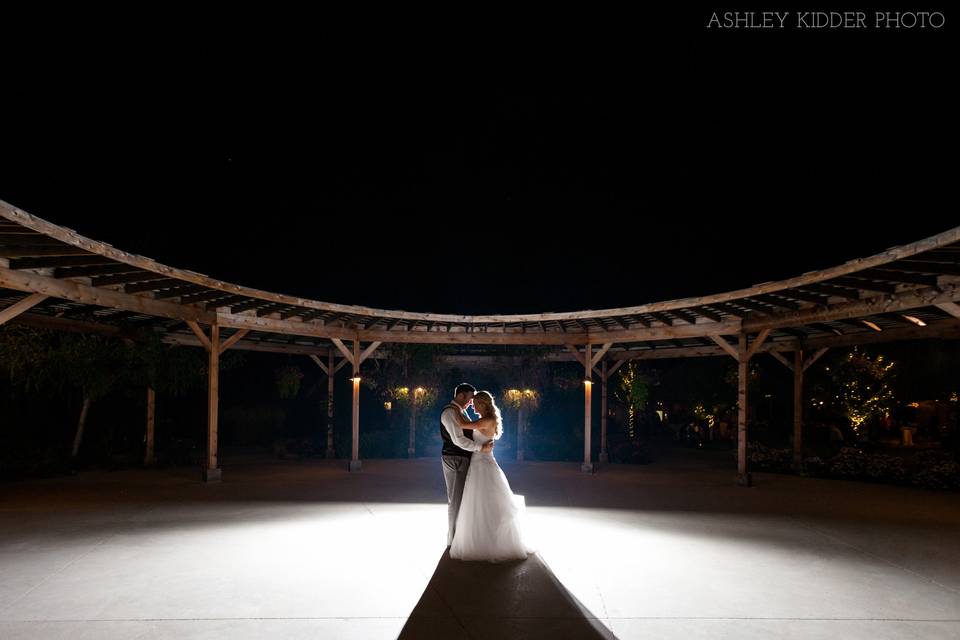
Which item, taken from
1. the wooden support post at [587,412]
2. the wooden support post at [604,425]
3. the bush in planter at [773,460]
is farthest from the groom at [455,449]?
the wooden support post at [604,425]

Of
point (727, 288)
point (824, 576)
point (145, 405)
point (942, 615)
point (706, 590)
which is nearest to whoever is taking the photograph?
point (942, 615)

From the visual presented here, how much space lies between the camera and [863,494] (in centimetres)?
870

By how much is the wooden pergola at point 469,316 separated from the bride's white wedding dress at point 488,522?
4.10 meters

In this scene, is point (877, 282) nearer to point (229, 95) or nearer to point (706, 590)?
point (706, 590)

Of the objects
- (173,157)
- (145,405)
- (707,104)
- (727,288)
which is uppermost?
(707,104)

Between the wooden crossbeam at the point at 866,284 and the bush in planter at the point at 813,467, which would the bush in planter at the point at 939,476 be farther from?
the wooden crossbeam at the point at 866,284

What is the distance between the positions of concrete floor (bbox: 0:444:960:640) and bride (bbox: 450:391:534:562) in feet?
0.65

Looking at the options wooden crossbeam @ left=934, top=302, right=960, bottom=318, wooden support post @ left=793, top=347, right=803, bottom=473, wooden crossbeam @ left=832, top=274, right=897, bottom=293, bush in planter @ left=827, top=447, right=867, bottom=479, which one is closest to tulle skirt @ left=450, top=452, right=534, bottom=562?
wooden crossbeam @ left=832, top=274, right=897, bottom=293

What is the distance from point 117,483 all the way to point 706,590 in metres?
8.50

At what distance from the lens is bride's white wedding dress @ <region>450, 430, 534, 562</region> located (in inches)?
192

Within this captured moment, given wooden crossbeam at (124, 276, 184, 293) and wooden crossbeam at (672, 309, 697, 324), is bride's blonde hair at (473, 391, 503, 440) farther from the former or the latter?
wooden crossbeam at (672, 309, 697, 324)

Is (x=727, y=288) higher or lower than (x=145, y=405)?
higher

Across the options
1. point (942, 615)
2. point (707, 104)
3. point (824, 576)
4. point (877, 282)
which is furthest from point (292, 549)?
point (707, 104)

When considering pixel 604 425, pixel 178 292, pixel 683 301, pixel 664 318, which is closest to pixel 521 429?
pixel 604 425
